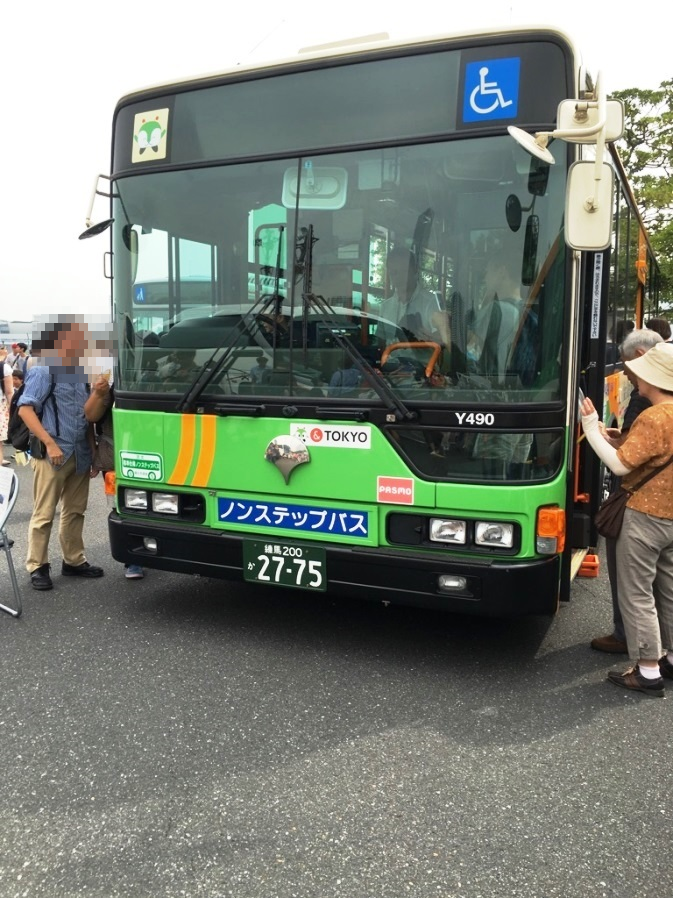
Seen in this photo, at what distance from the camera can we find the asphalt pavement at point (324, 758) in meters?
2.36

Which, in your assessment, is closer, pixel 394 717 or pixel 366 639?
pixel 394 717

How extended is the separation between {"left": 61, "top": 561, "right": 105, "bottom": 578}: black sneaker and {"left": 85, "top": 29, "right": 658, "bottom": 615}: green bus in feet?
4.43

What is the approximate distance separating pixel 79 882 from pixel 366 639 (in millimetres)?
2130

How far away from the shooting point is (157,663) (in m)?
3.91

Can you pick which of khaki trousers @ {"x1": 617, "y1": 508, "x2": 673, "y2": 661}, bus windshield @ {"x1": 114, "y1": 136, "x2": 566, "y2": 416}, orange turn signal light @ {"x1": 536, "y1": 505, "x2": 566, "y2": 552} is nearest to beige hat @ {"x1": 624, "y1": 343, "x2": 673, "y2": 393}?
bus windshield @ {"x1": 114, "y1": 136, "x2": 566, "y2": 416}

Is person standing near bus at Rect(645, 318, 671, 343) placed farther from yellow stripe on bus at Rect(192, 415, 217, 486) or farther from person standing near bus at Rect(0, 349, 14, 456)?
person standing near bus at Rect(0, 349, 14, 456)

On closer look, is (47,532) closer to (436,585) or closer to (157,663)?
(157,663)

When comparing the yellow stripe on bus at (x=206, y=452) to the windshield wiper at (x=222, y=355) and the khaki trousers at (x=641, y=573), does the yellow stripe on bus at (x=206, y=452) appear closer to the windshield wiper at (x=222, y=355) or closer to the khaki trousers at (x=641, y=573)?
the windshield wiper at (x=222, y=355)

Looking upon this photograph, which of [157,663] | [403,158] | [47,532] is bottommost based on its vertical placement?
[157,663]

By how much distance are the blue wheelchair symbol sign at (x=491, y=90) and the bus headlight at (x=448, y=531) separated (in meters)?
1.83

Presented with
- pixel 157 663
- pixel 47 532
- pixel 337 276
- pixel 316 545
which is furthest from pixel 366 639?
pixel 47 532

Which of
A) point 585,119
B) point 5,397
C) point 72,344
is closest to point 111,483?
point 72,344

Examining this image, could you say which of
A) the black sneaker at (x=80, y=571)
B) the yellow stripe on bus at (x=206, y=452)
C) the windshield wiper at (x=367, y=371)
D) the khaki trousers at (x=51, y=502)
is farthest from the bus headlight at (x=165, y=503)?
the black sneaker at (x=80, y=571)

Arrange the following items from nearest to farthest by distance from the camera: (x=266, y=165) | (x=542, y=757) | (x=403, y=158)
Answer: (x=542, y=757)
(x=403, y=158)
(x=266, y=165)
